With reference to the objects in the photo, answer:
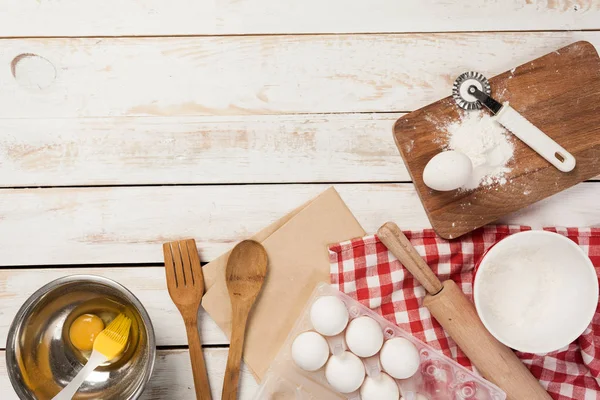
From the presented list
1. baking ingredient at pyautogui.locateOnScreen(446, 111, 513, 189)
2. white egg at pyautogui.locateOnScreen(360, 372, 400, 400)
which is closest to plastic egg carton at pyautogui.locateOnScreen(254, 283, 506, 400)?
white egg at pyautogui.locateOnScreen(360, 372, 400, 400)

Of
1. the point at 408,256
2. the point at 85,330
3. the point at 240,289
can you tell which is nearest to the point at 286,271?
the point at 240,289

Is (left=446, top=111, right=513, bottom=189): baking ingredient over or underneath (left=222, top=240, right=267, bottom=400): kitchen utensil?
over

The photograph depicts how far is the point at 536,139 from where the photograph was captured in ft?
2.69

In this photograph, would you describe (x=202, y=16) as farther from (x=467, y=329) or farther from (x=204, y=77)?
(x=467, y=329)

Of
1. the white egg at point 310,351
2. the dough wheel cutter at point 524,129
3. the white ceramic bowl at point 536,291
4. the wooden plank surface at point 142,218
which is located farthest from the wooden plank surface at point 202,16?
the white egg at point 310,351

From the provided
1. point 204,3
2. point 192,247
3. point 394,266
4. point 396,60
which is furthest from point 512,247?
point 204,3

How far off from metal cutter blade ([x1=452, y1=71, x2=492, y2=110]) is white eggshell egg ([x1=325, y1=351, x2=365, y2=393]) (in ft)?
1.33

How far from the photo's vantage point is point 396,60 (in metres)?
0.87

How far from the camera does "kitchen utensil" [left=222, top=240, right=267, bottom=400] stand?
0.82 meters

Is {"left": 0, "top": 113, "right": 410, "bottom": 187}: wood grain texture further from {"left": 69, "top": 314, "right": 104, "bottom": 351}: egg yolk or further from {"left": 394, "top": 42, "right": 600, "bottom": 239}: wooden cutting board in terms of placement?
{"left": 69, "top": 314, "right": 104, "bottom": 351}: egg yolk

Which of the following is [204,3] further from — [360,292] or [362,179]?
[360,292]

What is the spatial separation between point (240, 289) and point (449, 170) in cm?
34

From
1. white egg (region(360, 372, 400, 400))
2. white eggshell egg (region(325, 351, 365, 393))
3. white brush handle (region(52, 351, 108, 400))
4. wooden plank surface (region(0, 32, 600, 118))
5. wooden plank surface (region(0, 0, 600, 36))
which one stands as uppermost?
wooden plank surface (region(0, 0, 600, 36))

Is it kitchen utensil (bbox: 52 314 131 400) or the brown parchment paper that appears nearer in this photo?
kitchen utensil (bbox: 52 314 131 400)
